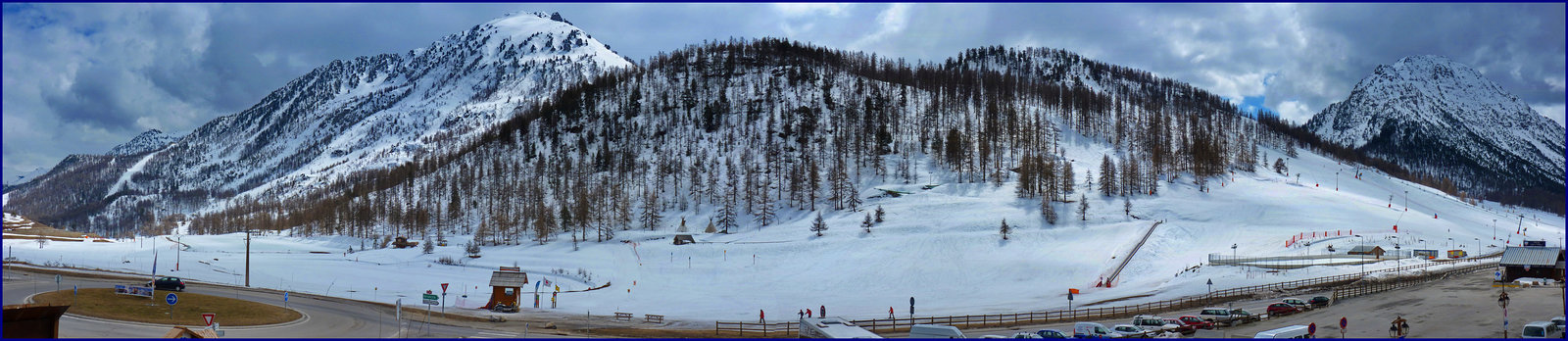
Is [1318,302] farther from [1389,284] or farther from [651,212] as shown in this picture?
[651,212]

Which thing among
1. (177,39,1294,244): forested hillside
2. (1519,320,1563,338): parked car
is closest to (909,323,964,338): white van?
(1519,320,1563,338): parked car

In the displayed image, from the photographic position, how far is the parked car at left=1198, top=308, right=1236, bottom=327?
43469 mm

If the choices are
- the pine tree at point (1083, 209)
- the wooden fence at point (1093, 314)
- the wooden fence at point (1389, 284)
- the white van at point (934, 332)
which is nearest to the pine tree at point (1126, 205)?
the pine tree at point (1083, 209)

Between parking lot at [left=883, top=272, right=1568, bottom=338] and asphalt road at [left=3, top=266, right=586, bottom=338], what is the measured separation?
2141 centimetres

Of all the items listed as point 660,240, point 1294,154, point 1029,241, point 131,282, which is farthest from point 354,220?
point 1294,154

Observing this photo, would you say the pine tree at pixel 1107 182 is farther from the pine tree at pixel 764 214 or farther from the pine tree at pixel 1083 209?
the pine tree at pixel 764 214


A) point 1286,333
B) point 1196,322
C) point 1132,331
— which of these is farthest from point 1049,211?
point 1286,333

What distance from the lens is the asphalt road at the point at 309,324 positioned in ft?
125

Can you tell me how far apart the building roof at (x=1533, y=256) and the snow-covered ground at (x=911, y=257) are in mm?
10385

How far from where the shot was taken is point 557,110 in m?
197

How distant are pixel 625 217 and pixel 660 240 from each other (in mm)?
17618

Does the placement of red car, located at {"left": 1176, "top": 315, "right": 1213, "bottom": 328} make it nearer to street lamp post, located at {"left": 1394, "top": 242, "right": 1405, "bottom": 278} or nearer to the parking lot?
the parking lot

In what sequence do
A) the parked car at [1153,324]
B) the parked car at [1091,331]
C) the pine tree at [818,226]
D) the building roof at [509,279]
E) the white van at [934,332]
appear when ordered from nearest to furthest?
the white van at [934,332], the parked car at [1091,331], the parked car at [1153,324], the building roof at [509,279], the pine tree at [818,226]

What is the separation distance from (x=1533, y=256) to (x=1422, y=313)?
75.9 feet
